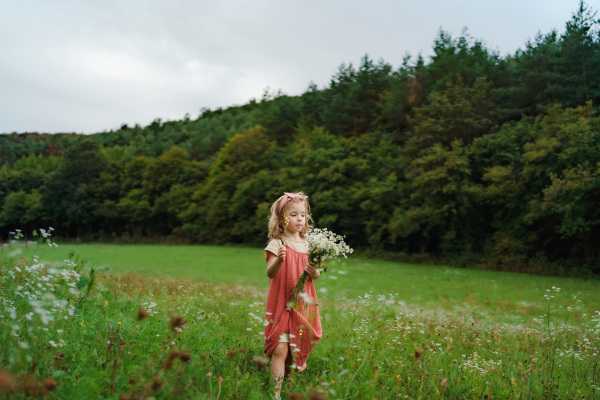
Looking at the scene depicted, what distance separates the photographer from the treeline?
88.6 feet

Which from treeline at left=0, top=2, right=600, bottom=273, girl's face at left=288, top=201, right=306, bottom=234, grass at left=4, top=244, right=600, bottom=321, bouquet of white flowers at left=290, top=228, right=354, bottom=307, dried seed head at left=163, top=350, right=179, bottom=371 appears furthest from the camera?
treeline at left=0, top=2, right=600, bottom=273

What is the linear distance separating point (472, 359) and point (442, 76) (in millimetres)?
40966

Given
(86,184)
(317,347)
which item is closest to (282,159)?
(86,184)

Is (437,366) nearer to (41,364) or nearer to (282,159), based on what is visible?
(41,364)

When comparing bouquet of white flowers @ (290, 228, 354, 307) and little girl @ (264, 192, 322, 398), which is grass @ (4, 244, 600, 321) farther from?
bouquet of white flowers @ (290, 228, 354, 307)

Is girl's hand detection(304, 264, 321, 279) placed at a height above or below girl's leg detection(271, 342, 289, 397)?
above

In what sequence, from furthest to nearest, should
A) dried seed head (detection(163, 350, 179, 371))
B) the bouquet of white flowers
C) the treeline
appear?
the treeline < the bouquet of white flowers < dried seed head (detection(163, 350, 179, 371))

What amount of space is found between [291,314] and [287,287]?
11.0 inches

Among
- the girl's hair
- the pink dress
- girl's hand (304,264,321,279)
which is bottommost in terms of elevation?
the pink dress

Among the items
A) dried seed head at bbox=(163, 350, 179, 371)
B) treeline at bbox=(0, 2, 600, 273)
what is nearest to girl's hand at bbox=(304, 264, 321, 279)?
dried seed head at bbox=(163, 350, 179, 371)

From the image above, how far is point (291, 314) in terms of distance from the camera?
4520 mm

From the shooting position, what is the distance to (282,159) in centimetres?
5166

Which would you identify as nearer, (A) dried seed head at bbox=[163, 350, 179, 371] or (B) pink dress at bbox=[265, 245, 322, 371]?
(A) dried seed head at bbox=[163, 350, 179, 371]

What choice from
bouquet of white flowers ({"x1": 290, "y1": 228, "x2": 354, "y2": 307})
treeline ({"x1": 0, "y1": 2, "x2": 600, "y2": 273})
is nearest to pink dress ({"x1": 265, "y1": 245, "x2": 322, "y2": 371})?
bouquet of white flowers ({"x1": 290, "y1": 228, "x2": 354, "y2": 307})
